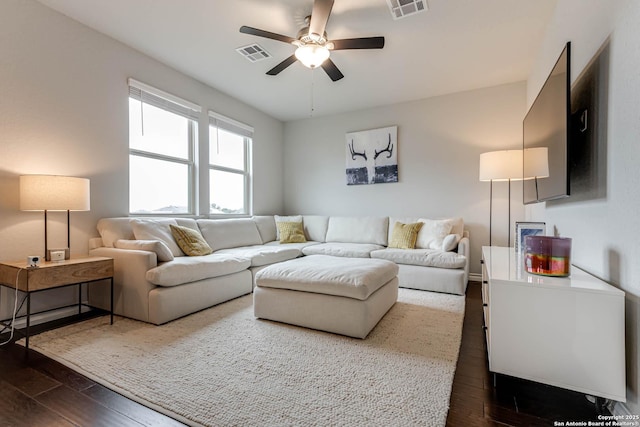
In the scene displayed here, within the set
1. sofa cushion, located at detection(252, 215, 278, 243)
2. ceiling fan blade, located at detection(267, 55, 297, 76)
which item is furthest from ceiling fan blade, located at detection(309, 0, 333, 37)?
sofa cushion, located at detection(252, 215, 278, 243)

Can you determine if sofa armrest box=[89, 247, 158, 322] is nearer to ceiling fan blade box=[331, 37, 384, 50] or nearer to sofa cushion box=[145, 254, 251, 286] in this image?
sofa cushion box=[145, 254, 251, 286]

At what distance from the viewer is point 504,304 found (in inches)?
54.7

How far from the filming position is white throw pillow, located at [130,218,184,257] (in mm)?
2773

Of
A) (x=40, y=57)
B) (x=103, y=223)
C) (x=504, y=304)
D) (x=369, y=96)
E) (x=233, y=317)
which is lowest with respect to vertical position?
(x=233, y=317)

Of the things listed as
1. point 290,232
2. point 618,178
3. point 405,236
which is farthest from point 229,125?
point 618,178

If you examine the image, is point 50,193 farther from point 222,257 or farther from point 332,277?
point 332,277

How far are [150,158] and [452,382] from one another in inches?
143

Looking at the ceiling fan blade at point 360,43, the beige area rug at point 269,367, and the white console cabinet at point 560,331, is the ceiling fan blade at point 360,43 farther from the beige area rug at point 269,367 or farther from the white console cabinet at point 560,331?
the beige area rug at point 269,367

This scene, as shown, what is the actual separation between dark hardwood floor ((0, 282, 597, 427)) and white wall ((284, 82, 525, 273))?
2.72m

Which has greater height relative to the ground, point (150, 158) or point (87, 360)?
point (150, 158)

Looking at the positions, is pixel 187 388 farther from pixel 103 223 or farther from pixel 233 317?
pixel 103 223

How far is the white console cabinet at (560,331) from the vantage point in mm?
1184

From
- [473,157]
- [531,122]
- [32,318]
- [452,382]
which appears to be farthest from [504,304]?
[32,318]

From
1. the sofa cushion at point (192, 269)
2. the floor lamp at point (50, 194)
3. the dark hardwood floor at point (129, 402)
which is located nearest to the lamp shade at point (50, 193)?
the floor lamp at point (50, 194)
